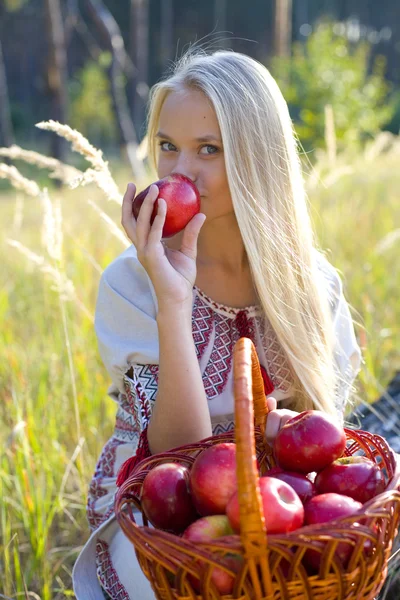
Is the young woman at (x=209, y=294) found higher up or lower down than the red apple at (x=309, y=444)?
higher up

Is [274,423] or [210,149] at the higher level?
[210,149]

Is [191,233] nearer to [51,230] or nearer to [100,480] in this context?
[51,230]

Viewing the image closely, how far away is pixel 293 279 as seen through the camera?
1.66 m

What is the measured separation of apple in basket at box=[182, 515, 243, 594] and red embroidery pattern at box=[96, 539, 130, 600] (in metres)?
0.50

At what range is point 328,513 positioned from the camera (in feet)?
3.30

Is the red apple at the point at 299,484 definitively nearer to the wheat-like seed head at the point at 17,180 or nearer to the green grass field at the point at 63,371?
the green grass field at the point at 63,371

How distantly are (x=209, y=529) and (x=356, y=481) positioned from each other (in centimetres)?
27

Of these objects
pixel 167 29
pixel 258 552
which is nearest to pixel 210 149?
pixel 258 552

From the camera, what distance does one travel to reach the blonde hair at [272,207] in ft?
5.10

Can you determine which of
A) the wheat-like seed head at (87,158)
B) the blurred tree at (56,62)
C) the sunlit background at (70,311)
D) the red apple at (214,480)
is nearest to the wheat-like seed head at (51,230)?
the sunlit background at (70,311)

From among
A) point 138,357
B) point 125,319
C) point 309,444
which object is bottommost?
point 309,444

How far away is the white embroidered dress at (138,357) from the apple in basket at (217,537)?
513 mm

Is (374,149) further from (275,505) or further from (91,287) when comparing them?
(275,505)

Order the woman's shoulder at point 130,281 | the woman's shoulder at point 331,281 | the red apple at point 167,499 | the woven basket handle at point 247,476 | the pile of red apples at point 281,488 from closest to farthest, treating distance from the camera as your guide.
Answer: the woven basket handle at point 247,476 → the pile of red apples at point 281,488 → the red apple at point 167,499 → the woman's shoulder at point 130,281 → the woman's shoulder at point 331,281
